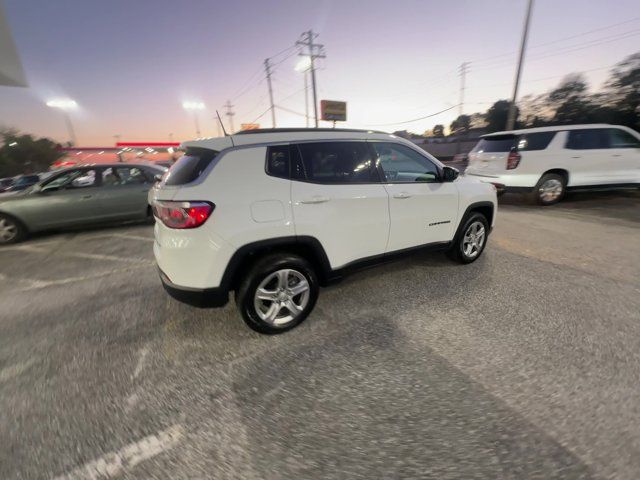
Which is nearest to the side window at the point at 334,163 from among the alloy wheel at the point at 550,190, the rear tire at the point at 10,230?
the rear tire at the point at 10,230

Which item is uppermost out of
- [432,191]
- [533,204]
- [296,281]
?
[432,191]

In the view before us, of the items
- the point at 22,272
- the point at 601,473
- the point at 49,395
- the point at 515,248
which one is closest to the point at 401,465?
the point at 601,473

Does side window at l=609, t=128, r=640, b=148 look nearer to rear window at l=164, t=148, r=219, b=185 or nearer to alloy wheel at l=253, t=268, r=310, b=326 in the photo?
alloy wheel at l=253, t=268, r=310, b=326

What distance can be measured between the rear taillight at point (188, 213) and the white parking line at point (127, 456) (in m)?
1.38

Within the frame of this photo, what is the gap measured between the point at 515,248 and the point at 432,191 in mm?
2355

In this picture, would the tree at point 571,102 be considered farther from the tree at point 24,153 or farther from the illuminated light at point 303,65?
the tree at point 24,153

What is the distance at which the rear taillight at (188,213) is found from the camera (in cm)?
224

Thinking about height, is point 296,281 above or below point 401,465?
above

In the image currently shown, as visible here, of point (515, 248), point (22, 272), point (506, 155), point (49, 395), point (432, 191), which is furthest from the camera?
point (506, 155)

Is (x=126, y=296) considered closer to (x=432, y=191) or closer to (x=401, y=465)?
(x=401, y=465)

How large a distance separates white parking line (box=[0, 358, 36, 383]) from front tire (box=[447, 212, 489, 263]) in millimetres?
4439

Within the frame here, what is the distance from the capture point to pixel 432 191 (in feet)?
11.1

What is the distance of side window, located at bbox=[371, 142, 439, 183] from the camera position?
3.15m

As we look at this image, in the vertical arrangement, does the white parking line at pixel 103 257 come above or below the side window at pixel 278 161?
below
